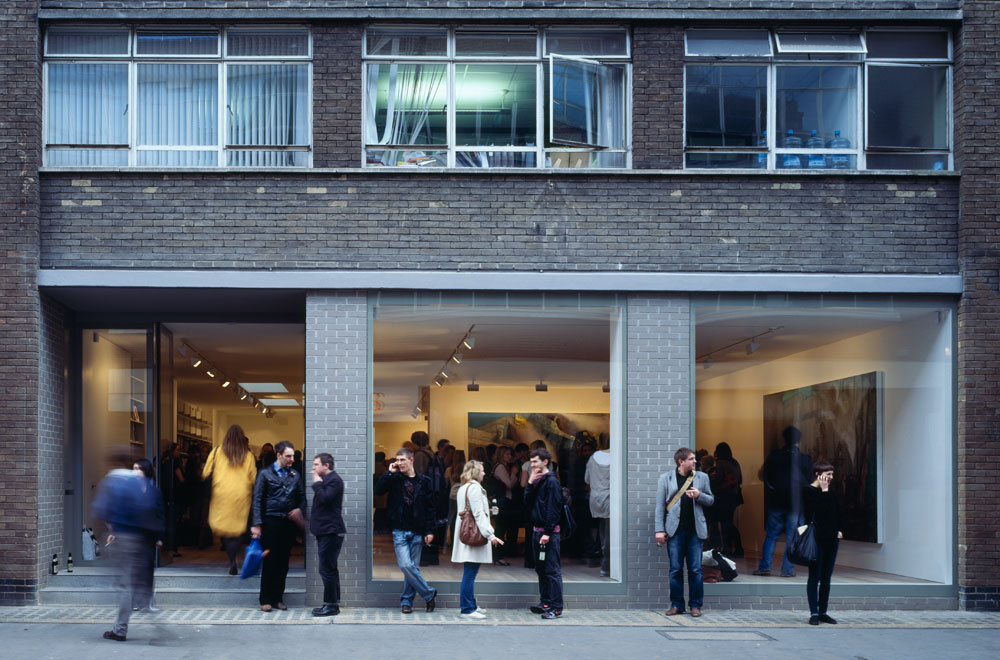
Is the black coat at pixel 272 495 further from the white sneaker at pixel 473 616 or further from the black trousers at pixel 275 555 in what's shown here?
the white sneaker at pixel 473 616

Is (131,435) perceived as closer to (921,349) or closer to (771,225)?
(771,225)

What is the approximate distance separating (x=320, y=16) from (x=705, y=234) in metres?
4.73

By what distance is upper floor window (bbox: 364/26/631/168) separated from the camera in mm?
12344

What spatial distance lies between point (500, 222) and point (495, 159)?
2.59ft

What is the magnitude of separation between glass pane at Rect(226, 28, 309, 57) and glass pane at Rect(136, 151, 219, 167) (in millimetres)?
1155

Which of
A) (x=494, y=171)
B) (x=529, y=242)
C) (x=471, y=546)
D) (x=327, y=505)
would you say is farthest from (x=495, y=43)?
(x=471, y=546)

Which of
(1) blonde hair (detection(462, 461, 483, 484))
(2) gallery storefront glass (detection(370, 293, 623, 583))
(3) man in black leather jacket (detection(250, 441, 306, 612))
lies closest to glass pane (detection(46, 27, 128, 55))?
(2) gallery storefront glass (detection(370, 293, 623, 583))

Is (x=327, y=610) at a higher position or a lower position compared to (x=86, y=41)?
lower

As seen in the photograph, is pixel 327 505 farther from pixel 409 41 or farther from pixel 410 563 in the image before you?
pixel 409 41

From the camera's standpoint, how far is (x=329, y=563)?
11.1 meters

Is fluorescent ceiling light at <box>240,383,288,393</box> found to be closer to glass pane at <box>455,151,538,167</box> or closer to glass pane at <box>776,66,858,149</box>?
glass pane at <box>455,151,538,167</box>

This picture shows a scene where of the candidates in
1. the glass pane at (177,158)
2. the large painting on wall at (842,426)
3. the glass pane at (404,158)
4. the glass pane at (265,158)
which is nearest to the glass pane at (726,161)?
the large painting on wall at (842,426)

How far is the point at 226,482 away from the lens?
12281 mm

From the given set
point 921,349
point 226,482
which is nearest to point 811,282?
point 921,349
